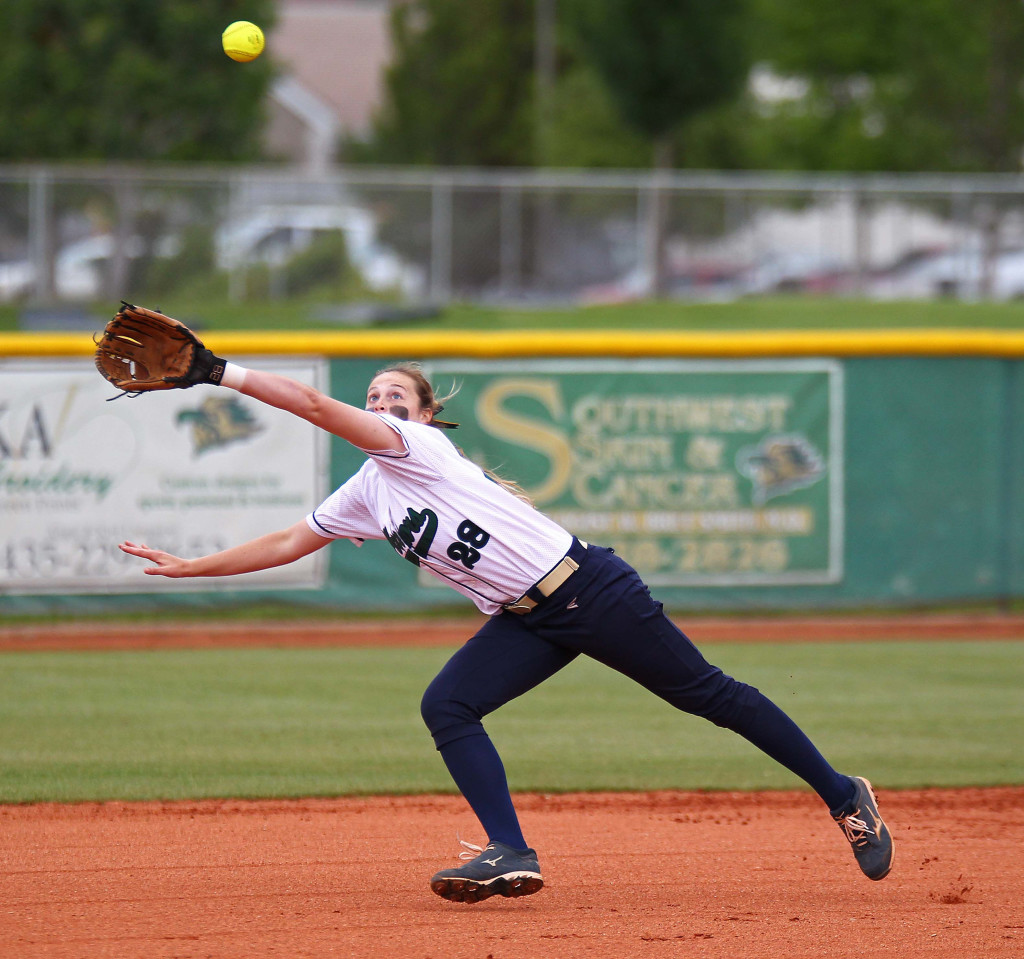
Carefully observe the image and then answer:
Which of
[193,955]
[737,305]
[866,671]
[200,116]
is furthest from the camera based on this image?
[200,116]

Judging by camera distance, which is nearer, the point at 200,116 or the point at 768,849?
the point at 768,849

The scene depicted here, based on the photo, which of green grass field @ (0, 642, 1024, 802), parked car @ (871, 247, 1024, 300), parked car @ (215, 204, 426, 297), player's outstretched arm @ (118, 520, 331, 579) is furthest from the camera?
parked car @ (871, 247, 1024, 300)

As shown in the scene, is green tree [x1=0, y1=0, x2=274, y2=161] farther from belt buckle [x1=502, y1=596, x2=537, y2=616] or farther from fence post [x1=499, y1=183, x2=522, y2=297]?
belt buckle [x1=502, y1=596, x2=537, y2=616]

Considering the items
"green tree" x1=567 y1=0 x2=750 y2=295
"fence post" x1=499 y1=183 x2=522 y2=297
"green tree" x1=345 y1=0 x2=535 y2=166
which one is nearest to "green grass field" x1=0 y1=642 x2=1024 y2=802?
"fence post" x1=499 y1=183 x2=522 y2=297

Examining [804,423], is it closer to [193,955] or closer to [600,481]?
[600,481]

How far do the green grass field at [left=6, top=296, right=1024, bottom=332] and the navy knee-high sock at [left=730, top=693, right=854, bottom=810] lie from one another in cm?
1273

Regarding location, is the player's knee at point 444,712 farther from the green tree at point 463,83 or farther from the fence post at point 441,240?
the green tree at point 463,83

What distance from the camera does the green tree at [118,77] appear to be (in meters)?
18.4

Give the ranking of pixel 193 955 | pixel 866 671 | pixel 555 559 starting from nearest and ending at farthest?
pixel 193 955 < pixel 555 559 < pixel 866 671

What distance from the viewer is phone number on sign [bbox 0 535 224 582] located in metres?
9.01

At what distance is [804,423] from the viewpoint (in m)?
9.73

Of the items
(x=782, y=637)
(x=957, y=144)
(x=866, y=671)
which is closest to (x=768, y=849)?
(x=866, y=671)

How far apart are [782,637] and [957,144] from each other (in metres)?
20.9

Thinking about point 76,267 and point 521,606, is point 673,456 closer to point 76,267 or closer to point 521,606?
point 521,606
